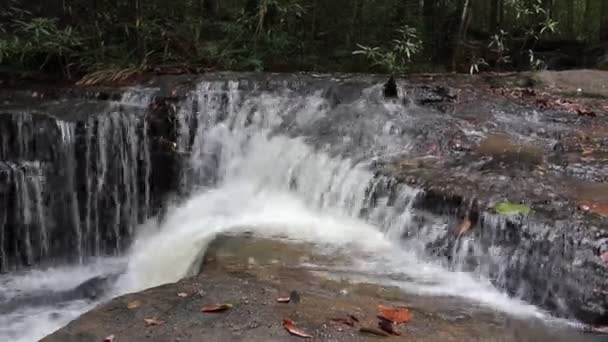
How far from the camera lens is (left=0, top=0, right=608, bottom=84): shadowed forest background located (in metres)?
9.27

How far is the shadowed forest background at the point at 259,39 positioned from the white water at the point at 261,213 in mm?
1954

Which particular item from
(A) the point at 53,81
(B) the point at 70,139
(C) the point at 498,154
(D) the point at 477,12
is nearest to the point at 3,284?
(B) the point at 70,139

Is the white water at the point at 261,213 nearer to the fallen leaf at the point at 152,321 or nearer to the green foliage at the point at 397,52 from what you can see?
the fallen leaf at the point at 152,321

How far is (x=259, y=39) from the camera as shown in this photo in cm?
1116

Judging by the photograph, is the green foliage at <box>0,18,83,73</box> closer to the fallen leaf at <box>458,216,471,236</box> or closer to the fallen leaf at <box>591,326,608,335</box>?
the fallen leaf at <box>458,216,471,236</box>

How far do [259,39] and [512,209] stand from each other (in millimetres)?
A: 7279

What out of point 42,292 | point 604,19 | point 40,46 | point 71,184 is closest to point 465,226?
point 42,292

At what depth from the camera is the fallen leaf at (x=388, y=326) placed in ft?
10.9

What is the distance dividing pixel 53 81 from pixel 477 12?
12.5m

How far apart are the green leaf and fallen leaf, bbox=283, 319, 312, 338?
220 centimetres

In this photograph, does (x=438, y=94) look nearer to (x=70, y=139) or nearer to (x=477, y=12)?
(x=70, y=139)

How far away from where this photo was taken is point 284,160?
736 cm

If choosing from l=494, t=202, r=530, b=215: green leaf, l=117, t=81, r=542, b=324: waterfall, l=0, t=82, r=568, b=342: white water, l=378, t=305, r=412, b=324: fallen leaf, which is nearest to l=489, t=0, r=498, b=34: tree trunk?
l=117, t=81, r=542, b=324: waterfall

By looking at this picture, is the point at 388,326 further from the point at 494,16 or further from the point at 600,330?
the point at 494,16
